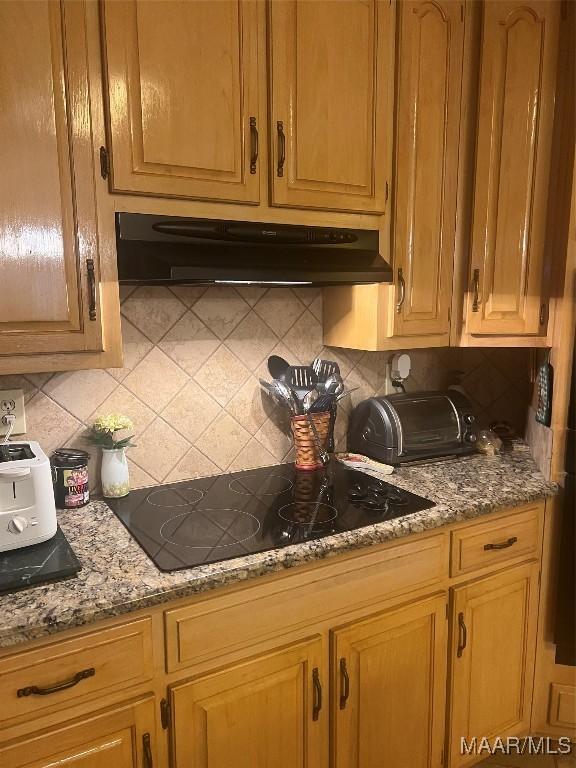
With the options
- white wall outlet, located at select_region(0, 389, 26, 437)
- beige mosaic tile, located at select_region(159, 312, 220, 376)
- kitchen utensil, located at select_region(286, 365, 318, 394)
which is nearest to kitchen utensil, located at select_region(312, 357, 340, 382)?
kitchen utensil, located at select_region(286, 365, 318, 394)

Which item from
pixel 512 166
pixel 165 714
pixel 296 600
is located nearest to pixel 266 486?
pixel 296 600

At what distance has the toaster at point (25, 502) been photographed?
3.76ft

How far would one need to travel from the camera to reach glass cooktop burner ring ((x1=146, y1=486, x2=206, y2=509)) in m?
1.56

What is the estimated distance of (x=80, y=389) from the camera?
157 cm

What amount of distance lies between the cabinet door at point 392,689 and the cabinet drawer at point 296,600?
8cm

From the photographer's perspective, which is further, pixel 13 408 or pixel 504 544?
pixel 504 544

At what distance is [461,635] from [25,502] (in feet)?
4.09

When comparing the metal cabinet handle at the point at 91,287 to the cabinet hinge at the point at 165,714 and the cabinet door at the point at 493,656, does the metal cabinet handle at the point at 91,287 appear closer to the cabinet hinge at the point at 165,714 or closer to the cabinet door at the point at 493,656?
the cabinet hinge at the point at 165,714

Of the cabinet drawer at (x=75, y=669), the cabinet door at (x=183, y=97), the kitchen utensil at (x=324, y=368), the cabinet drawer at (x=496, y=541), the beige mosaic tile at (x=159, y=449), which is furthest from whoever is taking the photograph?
the kitchen utensil at (x=324, y=368)

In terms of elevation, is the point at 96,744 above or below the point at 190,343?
below

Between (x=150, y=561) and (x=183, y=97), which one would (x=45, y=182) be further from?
(x=150, y=561)

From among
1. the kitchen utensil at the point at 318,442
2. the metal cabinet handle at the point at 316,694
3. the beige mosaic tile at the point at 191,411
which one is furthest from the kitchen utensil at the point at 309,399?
the metal cabinet handle at the point at 316,694

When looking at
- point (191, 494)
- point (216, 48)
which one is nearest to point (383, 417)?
point (191, 494)

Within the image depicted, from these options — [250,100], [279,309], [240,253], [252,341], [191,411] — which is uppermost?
[250,100]
